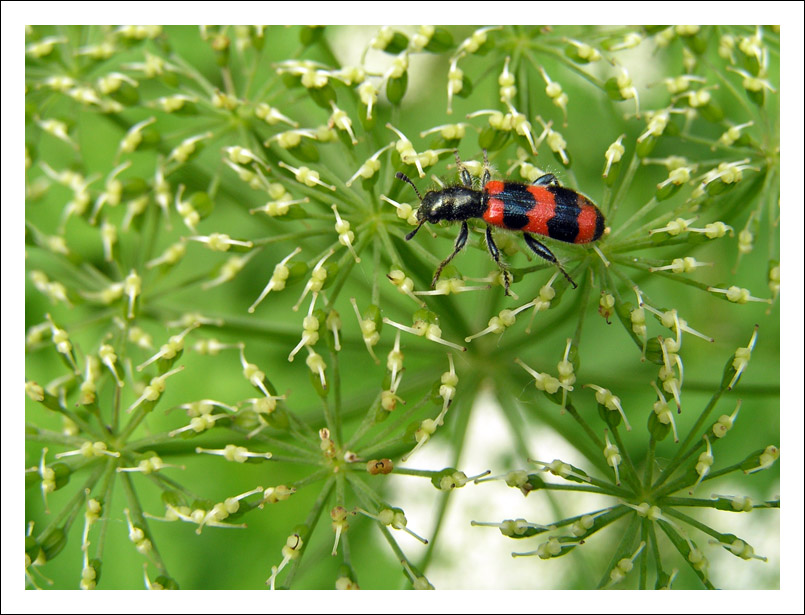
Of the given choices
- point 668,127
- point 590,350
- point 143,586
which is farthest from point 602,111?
point 143,586

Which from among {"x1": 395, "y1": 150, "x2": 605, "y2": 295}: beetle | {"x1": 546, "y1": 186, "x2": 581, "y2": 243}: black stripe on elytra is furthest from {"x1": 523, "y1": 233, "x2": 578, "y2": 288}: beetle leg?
{"x1": 546, "y1": 186, "x2": 581, "y2": 243}: black stripe on elytra

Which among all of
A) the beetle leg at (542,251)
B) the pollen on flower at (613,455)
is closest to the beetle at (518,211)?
the beetle leg at (542,251)

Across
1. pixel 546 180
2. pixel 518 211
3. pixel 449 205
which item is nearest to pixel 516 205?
pixel 518 211

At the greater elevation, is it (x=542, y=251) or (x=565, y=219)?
(x=565, y=219)

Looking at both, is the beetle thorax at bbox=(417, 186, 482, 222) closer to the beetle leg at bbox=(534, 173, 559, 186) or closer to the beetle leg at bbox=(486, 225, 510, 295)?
the beetle leg at bbox=(486, 225, 510, 295)

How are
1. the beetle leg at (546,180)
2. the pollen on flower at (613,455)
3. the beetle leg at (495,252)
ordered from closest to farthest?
the pollen on flower at (613,455)
the beetle leg at (495,252)
the beetle leg at (546,180)

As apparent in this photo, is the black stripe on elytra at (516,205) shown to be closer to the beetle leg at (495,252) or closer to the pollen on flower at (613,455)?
the beetle leg at (495,252)

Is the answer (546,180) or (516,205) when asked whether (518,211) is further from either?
(546,180)
